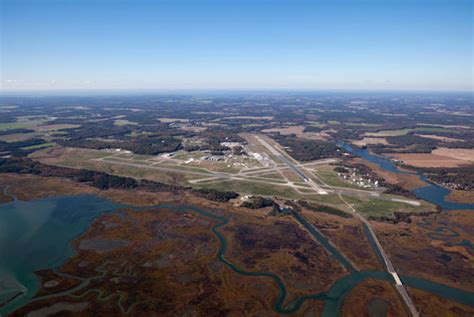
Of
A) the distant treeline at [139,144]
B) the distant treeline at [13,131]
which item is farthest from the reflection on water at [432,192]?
the distant treeline at [13,131]

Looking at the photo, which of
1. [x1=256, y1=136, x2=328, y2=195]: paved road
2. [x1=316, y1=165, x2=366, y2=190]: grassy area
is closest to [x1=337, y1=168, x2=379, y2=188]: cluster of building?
[x1=316, y1=165, x2=366, y2=190]: grassy area

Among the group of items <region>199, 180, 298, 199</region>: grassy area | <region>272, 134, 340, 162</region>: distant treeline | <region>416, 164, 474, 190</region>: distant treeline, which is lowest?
<region>416, 164, 474, 190</region>: distant treeline

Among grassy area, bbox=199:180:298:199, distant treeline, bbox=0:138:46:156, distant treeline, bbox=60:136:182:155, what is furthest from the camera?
distant treeline, bbox=60:136:182:155

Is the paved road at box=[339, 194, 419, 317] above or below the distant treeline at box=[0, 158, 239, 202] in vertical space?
below

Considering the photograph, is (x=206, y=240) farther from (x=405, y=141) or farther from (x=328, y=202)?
(x=405, y=141)

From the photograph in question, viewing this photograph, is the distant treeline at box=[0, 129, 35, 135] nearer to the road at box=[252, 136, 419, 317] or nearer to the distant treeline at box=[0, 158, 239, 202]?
the distant treeline at box=[0, 158, 239, 202]

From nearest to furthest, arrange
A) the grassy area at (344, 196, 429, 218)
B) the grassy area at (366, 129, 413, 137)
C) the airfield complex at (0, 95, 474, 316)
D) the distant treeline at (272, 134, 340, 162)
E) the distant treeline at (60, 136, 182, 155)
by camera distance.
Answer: the airfield complex at (0, 95, 474, 316) < the grassy area at (344, 196, 429, 218) < the distant treeline at (272, 134, 340, 162) < the distant treeline at (60, 136, 182, 155) < the grassy area at (366, 129, 413, 137)

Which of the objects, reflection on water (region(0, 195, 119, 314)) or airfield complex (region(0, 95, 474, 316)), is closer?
airfield complex (region(0, 95, 474, 316))

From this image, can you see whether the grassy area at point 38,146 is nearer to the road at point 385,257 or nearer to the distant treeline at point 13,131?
the distant treeline at point 13,131
